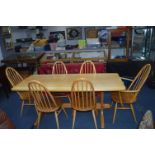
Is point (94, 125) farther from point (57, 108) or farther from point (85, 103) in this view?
point (57, 108)

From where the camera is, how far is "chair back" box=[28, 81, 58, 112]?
211cm

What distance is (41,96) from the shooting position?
228 centimetres

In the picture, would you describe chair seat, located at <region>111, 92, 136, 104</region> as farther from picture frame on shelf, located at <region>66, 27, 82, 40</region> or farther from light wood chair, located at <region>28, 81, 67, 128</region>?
picture frame on shelf, located at <region>66, 27, 82, 40</region>

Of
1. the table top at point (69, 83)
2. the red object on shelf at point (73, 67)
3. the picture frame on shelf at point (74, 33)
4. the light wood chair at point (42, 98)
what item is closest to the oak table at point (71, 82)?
the table top at point (69, 83)

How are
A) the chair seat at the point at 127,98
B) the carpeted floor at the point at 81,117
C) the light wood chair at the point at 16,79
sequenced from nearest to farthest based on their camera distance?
the chair seat at the point at 127,98
the carpeted floor at the point at 81,117
the light wood chair at the point at 16,79

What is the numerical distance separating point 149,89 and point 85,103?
2.01m

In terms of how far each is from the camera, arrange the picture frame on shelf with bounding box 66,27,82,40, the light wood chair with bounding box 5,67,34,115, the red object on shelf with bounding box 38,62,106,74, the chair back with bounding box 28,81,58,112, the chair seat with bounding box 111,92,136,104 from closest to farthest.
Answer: the chair back with bounding box 28,81,58,112 → the chair seat with bounding box 111,92,136,104 → the light wood chair with bounding box 5,67,34,115 → the red object on shelf with bounding box 38,62,106,74 → the picture frame on shelf with bounding box 66,27,82,40

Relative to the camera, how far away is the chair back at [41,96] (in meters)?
2.11

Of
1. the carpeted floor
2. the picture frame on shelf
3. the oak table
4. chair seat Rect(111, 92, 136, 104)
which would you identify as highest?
the picture frame on shelf

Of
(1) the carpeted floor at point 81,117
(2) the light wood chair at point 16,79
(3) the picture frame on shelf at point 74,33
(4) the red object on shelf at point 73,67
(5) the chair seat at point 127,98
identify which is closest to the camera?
(5) the chair seat at point 127,98

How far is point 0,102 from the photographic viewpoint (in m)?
3.39

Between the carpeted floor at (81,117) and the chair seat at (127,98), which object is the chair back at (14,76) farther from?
the chair seat at (127,98)

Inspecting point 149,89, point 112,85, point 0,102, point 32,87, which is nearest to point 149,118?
point 112,85

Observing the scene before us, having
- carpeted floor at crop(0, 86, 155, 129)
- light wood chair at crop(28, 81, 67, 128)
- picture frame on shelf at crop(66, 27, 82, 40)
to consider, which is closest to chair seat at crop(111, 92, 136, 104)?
carpeted floor at crop(0, 86, 155, 129)
